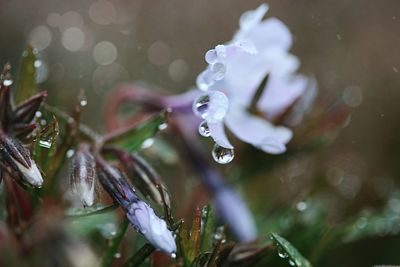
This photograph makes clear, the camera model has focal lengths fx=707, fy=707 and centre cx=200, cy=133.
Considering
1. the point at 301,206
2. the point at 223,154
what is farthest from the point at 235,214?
the point at 223,154

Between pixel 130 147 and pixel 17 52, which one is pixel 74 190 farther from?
pixel 17 52

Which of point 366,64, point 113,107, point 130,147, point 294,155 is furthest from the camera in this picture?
point 366,64

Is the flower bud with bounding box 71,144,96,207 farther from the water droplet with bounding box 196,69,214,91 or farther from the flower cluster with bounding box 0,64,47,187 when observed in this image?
the water droplet with bounding box 196,69,214,91

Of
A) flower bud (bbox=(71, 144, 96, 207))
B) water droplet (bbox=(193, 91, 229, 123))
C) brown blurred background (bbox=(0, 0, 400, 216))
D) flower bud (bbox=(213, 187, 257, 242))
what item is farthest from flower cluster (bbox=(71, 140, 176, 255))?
brown blurred background (bbox=(0, 0, 400, 216))

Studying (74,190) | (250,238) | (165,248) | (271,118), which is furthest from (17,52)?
(165,248)

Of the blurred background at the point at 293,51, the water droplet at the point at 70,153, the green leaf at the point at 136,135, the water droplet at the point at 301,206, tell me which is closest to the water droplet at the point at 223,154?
the green leaf at the point at 136,135

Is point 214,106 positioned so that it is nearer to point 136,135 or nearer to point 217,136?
point 217,136

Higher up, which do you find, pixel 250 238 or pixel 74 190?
pixel 74 190
